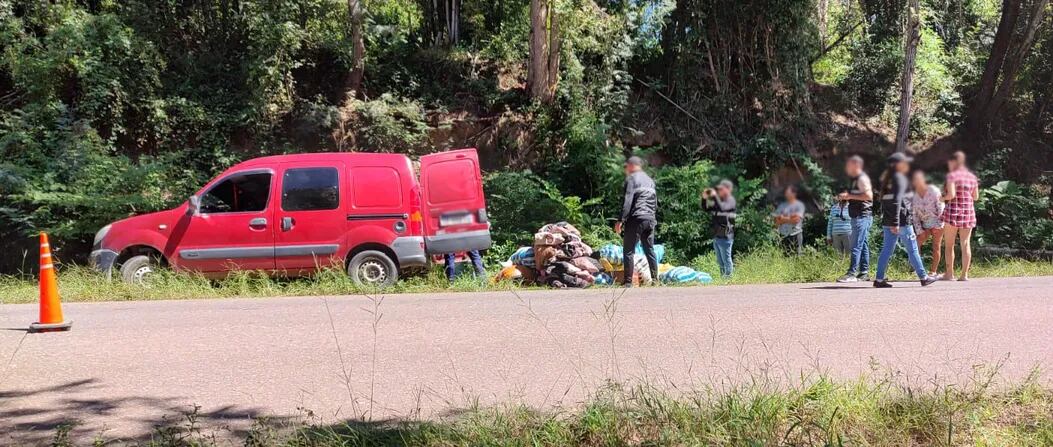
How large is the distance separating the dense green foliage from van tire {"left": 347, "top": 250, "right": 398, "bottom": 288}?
3.96 meters

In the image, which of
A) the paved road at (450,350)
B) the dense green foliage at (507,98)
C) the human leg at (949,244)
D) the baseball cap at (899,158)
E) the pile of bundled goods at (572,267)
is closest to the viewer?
the paved road at (450,350)

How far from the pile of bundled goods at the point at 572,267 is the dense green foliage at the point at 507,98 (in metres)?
2.83

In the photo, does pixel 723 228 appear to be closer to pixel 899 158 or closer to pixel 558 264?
pixel 558 264

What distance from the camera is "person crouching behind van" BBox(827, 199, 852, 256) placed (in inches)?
421

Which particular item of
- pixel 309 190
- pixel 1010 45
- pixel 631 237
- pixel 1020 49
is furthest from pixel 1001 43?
pixel 309 190

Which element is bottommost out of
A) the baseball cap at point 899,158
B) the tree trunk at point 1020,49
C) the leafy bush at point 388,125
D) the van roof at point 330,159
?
the baseball cap at point 899,158

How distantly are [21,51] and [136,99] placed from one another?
2.30m

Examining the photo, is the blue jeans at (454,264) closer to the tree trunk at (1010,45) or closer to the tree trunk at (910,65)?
the tree trunk at (910,65)

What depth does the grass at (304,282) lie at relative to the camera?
8977mm

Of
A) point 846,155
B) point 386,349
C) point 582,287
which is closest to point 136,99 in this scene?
point 582,287

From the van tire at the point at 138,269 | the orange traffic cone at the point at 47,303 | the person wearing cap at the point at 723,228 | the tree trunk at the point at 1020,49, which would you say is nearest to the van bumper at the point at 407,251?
the van tire at the point at 138,269

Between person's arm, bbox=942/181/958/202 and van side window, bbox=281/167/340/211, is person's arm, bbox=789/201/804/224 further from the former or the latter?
van side window, bbox=281/167/340/211

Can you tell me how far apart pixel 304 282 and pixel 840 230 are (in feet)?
27.2

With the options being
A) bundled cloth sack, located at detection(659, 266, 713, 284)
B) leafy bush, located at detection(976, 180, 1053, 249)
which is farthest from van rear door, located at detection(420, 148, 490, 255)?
leafy bush, located at detection(976, 180, 1053, 249)
